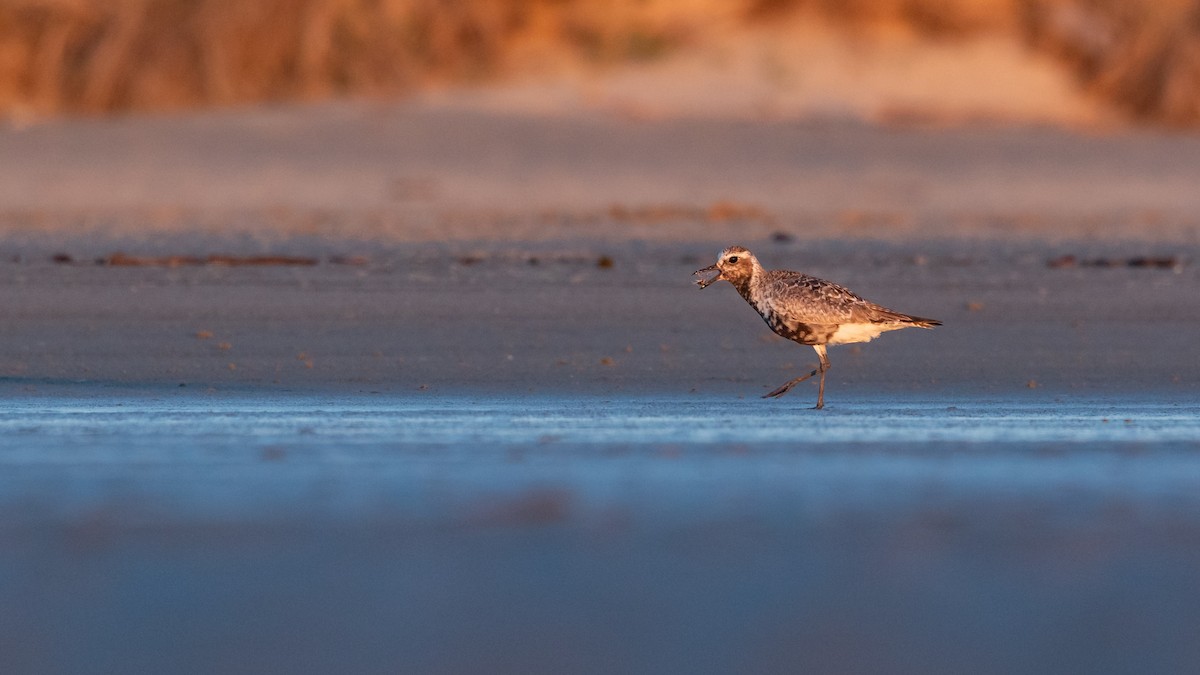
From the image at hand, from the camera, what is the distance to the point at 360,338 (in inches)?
492

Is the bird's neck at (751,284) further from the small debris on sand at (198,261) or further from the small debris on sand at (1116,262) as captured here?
the small debris on sand at (1116,262)

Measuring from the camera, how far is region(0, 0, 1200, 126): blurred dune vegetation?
23.5 meters

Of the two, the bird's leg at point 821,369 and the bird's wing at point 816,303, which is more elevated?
the bird's wing at point 816,303

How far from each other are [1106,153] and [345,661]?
17.5m

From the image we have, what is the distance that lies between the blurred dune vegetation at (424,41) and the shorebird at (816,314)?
42.0ft

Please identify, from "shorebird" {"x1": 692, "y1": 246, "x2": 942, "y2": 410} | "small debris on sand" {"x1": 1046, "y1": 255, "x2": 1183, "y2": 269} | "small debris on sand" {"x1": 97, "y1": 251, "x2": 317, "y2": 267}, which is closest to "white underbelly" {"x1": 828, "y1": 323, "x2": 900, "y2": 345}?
"shorebird" {"x1": 692, "y1": 246, "x2": 942, "y2": 410}

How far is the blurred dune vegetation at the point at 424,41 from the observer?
23.5 metres

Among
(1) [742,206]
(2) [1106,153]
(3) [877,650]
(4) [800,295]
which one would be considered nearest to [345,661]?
(3) [877,650]

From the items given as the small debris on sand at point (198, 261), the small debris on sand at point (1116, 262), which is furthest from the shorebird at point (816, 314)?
the small debris on sand at point (198, 261)

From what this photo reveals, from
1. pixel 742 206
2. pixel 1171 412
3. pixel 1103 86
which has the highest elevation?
pixel 1103 86

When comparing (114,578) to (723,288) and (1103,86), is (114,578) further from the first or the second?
(1103,86)

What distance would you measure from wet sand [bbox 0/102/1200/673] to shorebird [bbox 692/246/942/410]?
321 mm

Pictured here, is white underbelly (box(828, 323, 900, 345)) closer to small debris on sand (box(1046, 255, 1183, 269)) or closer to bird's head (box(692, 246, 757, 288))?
bird's head (box(692, 246, 757, 288))

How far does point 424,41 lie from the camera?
79.0ft
